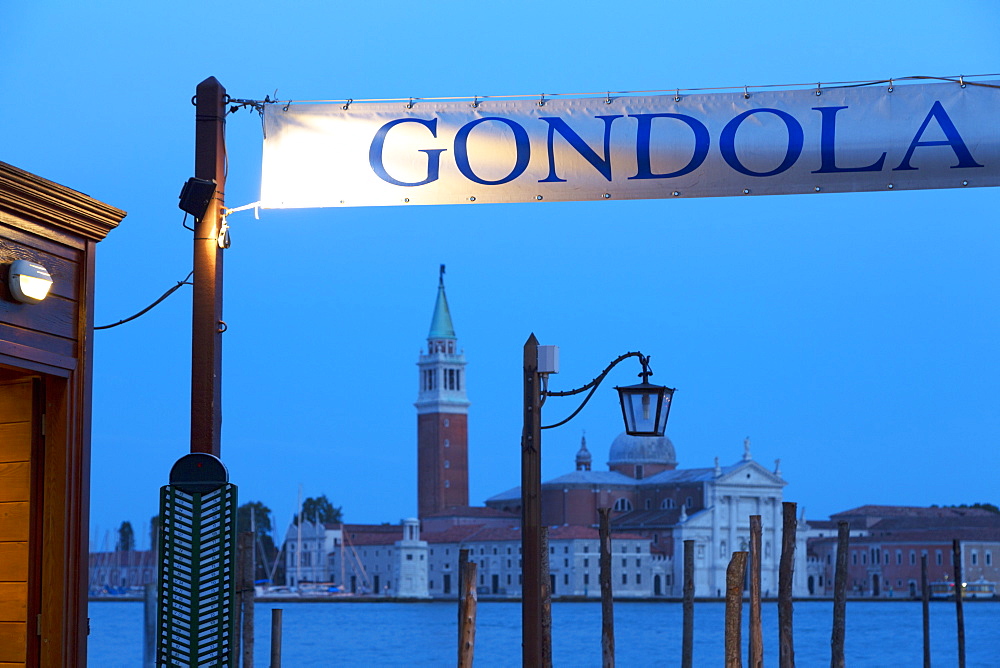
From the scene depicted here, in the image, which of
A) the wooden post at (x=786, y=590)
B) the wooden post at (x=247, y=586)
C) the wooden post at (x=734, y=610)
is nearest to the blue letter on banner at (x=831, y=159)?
the wooden post at (x=734, y=610)

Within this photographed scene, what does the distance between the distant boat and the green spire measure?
1371 inches

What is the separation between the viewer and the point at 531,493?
518 cm

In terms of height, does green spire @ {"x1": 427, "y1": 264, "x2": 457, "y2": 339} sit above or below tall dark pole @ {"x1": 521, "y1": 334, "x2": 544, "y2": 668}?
above

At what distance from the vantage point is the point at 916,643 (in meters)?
49.5

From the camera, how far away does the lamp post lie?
17.0 feet

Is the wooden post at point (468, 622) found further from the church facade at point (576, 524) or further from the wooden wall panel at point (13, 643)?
the church facade at point (576, 524)

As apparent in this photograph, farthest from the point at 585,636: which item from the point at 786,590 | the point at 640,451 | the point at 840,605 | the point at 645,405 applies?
the point at 645,405

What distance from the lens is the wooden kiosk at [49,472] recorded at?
173 inches

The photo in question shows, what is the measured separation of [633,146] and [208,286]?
55.2 inches

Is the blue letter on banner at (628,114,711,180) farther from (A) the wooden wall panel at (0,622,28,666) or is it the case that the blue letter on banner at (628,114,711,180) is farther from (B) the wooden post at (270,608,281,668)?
(B) the wooden post at (270,608,281,668)

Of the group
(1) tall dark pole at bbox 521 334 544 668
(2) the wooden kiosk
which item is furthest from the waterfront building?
(2) the wooden kiosk

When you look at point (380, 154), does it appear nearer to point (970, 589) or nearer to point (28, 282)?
point (28, 282)

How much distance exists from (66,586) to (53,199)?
1.18 m

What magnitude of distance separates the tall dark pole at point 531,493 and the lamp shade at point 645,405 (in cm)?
54
